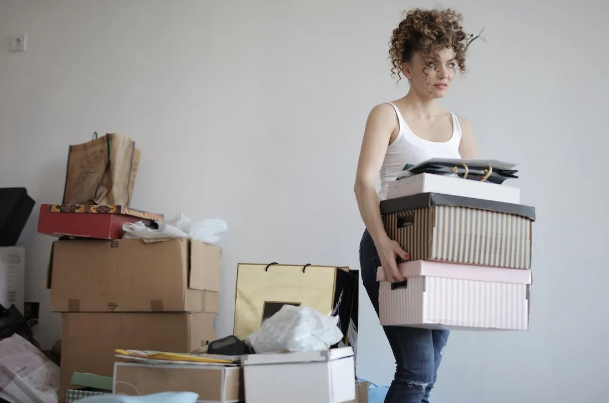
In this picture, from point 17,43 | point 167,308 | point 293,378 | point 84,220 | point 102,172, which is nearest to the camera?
point 293,378

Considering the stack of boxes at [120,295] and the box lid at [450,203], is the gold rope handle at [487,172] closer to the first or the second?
the box lid at [450,203]

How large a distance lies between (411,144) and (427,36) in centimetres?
25

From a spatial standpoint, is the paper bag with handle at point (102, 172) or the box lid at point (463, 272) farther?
the paper bag with handle at point (102, 172)

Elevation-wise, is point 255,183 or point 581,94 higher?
point 581,94

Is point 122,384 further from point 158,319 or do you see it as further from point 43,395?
point 43,395

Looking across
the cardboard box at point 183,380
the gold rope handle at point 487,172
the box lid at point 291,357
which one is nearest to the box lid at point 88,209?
the cardboard box at point 183,380

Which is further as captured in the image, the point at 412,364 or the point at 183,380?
the point at 183,380

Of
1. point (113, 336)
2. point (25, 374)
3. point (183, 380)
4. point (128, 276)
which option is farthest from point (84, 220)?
point (183, 380)

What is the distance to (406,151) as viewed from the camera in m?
1.55

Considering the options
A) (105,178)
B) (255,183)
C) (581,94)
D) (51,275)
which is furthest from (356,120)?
(51,275)

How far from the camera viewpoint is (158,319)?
2.49m

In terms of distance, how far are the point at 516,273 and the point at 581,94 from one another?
57.7 inches

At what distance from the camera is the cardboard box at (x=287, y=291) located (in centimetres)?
219

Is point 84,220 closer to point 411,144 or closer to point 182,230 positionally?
point 182,230
